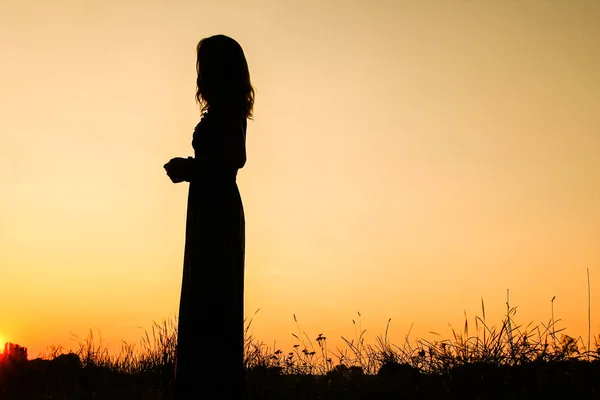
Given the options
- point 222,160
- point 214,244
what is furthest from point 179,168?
point 214,244

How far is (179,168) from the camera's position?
3.89m

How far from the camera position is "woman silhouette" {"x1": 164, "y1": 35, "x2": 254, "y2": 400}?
3.83 m

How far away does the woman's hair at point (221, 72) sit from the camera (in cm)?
418

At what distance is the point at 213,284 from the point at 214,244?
27cm

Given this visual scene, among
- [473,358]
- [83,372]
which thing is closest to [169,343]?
[83,372]

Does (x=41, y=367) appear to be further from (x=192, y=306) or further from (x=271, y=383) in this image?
(x=192, y=306)

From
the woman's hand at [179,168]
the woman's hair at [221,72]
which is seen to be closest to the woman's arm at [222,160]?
the woman's hand at [179,168]

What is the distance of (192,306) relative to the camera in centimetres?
388

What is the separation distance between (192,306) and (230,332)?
304mm

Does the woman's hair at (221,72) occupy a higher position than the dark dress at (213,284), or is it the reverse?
the woman's hair at (221,72)

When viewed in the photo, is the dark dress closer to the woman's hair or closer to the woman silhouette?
the woman silhouette

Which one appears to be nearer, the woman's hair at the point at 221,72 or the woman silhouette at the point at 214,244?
the woman silhouette at the point at 214,244

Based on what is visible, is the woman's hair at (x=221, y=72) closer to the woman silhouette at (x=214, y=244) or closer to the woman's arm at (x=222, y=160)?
the woman silhouette at (x=214, y=244)

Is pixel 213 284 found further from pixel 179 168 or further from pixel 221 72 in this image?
pixel 221 72
